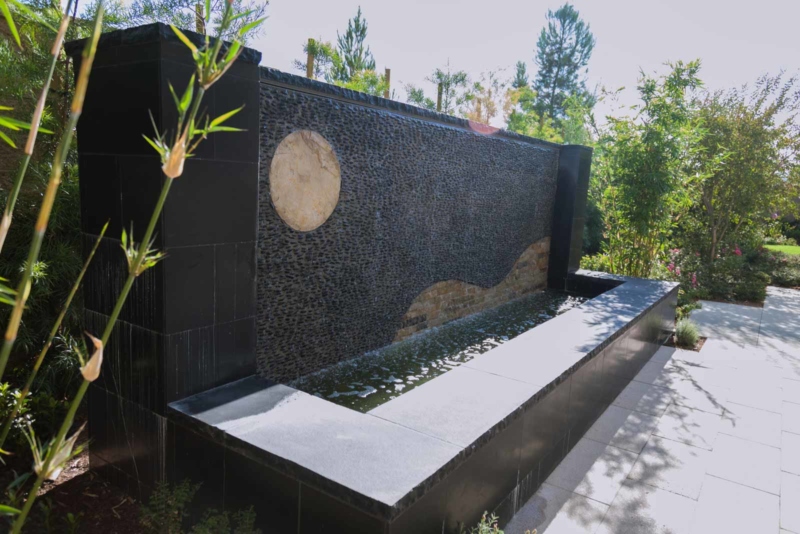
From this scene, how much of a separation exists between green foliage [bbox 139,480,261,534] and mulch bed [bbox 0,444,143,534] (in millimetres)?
171

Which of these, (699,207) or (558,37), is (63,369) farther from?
(558,37)

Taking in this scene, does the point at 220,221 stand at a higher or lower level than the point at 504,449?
higher

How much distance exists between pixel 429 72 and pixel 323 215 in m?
19.9

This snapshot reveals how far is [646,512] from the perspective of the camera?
117 inches

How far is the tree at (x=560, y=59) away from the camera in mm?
25875

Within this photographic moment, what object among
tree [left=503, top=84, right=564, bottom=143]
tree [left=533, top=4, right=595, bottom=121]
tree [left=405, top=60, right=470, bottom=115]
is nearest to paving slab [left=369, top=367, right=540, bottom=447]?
tree [left=503, top=84, right=564, bottom=143]

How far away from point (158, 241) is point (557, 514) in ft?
8.08

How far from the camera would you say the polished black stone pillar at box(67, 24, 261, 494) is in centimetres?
253

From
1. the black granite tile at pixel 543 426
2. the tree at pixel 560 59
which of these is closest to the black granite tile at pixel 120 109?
the black granite tile at pixel 543 426

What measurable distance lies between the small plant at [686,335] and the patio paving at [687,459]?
429 mm

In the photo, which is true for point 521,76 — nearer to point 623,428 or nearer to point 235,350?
point 623,428

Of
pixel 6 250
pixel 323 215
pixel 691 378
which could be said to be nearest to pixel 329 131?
pixel 323 215

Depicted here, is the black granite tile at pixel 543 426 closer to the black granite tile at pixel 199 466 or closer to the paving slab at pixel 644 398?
the paving slab at pixel 644 398

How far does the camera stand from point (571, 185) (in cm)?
788
